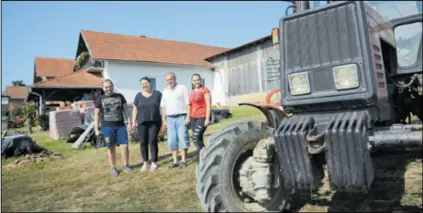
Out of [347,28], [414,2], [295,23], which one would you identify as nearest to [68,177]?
[295,23]

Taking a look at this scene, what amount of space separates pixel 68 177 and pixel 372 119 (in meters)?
4.92

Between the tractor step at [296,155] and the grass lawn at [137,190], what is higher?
the tractor step at [296,155]

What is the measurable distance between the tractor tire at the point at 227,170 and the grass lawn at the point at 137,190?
575mm

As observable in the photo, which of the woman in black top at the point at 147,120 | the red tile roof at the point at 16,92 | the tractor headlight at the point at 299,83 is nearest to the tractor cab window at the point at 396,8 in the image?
the tractor headlight at the point at 299,83

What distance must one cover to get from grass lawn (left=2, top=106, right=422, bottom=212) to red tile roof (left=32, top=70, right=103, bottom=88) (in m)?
14.9

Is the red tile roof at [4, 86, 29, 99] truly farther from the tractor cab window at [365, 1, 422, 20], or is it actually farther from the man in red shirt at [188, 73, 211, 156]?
the tractor cab window at [365, 1, 422, 20]

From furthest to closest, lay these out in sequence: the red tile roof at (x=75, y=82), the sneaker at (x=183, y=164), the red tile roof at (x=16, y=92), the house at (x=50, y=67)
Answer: the red tile roof at (x=16, y=92), the house at (x=50, y=67), the red tile roof at (x=75, y=82), the sneaker at (x=183, y=164)

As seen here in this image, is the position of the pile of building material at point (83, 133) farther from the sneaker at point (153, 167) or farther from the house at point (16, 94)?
the house at point (16, 94)

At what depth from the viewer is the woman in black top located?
5566 mm

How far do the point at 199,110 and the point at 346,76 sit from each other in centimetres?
300

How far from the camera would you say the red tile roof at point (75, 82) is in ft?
66.8

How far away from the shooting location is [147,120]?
5.56 m

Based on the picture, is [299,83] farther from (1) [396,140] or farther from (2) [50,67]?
(2) [50,67]

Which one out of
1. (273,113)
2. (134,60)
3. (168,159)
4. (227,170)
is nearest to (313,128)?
(273,113)
